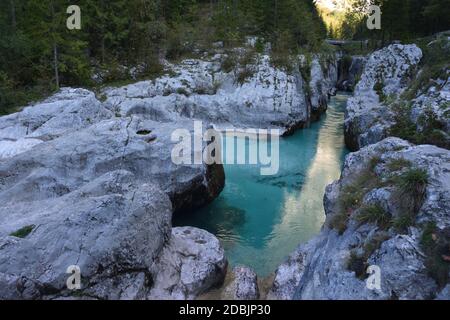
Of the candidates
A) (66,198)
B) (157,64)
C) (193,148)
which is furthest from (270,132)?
(66,198)

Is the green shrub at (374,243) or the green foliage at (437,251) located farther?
the green shrub at (374,243)

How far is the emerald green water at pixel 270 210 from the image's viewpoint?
13648mm

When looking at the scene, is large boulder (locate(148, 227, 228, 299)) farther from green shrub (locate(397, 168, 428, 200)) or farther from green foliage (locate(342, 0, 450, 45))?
green foliage (locate(342, 0, 450, 45))

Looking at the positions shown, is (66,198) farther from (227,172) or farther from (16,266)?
(227,172)

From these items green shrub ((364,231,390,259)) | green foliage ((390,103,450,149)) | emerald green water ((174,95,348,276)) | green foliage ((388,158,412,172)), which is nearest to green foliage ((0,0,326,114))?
emerald green water ((174,95,348,276))

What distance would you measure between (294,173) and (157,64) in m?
17.3

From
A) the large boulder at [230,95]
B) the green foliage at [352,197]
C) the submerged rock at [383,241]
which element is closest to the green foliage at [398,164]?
the submerged rock at [383,241]

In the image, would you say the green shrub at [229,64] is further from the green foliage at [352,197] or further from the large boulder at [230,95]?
the green foliage at [352,197]

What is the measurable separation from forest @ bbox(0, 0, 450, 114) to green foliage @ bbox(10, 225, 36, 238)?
45.5 feet

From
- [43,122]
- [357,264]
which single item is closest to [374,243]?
[357,264]

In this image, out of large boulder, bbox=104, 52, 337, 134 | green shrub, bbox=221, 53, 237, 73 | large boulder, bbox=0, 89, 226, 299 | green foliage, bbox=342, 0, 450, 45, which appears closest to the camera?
large boulder, bbox=0, 89, 226, 299

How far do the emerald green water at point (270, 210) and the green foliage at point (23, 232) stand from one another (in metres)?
6.65

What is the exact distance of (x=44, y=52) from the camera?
2494cm

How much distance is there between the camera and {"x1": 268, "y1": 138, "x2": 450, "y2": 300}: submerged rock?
680cm
